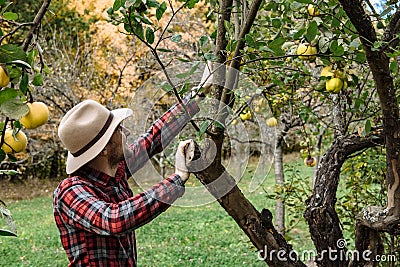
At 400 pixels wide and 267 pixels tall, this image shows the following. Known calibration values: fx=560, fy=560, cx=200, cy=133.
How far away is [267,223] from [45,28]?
335 inches

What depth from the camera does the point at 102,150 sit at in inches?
64.9

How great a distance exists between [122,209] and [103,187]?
0.97 feet

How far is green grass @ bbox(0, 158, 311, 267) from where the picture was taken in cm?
494

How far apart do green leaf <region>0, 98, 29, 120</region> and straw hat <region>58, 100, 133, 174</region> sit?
0.67m

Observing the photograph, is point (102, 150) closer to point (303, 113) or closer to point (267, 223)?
point (267, 223)

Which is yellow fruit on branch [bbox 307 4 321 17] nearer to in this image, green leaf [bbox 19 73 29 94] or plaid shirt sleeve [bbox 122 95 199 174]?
plaid shirt sleeve [bbox 122 95 199 174]

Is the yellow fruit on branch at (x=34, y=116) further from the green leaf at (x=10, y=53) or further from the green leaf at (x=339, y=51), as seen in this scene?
the green leaf at (x=339, y=51)

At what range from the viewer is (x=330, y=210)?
77.7 inches

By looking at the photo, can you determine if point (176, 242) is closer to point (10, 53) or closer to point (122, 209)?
point (122, 209)

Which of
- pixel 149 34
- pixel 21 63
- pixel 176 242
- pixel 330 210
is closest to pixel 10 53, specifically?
pixel 21 63

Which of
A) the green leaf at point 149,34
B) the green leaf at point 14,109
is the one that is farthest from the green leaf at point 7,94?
the green leaf at point 149,34

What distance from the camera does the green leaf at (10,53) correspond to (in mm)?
875

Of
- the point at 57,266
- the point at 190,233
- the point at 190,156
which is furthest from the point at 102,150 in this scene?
the point at 190,233

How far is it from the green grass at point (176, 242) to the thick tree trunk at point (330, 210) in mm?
1985
